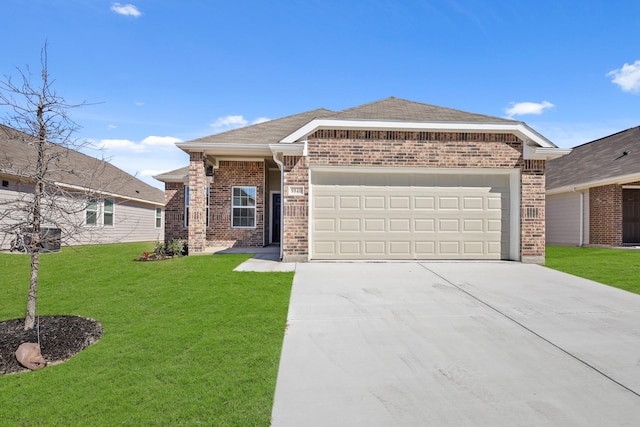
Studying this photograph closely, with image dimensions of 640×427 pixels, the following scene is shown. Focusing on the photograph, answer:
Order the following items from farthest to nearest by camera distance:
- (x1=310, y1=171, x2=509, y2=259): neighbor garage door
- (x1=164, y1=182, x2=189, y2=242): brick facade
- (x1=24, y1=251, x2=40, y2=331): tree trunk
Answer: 1. (x1=164, y1=182, x2=189, y2=242): brick facade
2. (x1=310, y1=171, x2=509, y2=259): neighbor garage door
3. (x1=24, y1=251, x2=40, y2=331): tree trunk

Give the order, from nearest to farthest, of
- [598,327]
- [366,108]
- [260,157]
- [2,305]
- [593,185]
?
[598,327], [2,305], [366,108], [260,157], [593,185]

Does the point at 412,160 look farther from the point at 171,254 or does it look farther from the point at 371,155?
the point at 171,254

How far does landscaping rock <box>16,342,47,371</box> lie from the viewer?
151 inches

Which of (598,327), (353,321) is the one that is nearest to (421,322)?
(353,321)

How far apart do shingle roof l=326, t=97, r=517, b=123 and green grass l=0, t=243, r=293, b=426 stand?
5.12m

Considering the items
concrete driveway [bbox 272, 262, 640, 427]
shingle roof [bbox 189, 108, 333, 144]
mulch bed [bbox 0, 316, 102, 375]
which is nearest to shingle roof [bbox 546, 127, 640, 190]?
concrete driveway [bbox 272, 262, 640, 427]

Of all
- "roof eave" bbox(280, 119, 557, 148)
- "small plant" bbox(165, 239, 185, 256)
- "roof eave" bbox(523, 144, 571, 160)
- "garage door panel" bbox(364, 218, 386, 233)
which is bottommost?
"small plant" bbox(165, 239, 185, 256)

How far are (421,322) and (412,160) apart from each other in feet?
17.8

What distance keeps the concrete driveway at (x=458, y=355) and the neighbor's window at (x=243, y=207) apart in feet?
22.1

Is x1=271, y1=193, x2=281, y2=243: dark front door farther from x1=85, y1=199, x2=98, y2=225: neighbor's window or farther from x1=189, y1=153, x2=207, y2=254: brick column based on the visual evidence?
x1=85, y1=199, x2=98, y2=225: neighbor's window

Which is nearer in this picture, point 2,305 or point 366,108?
point 2,305

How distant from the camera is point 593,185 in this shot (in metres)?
14.7

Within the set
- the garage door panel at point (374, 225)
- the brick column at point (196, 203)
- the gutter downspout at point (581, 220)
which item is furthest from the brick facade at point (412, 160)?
the gutter downspout at point (581, 220)

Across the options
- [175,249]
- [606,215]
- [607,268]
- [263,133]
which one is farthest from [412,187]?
[606,215]
